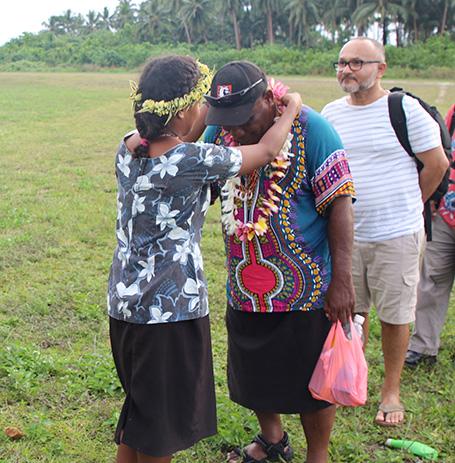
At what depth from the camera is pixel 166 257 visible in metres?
2.47

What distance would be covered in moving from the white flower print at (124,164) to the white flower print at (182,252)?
1.05 ft

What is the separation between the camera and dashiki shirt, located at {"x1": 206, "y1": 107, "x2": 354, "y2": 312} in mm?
2793

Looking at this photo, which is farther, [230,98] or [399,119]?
[399,119]

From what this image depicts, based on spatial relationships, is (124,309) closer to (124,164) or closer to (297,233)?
(124,164)

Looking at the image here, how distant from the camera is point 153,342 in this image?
253cm

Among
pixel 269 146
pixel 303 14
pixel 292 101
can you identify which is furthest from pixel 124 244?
pixel 303 14

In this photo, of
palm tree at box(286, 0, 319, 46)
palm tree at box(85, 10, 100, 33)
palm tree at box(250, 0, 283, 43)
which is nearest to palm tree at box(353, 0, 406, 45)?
palm tree at box(286, 0, 319, 46)

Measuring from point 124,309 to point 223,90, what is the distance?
0.90 meters

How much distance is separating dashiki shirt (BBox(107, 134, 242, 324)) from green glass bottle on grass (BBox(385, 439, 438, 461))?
4.87 feet

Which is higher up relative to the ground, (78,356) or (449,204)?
(449,204)

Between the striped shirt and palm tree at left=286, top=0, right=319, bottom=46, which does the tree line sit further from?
the striped shirt

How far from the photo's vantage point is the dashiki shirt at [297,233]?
2.79 m

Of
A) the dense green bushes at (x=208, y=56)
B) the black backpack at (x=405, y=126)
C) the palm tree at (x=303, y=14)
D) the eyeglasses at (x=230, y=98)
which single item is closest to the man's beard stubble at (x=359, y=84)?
the black backpack at (x=405, y=126)

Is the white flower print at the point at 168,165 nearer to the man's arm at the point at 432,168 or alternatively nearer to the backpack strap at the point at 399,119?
the backpack strap at the point at 399,119
